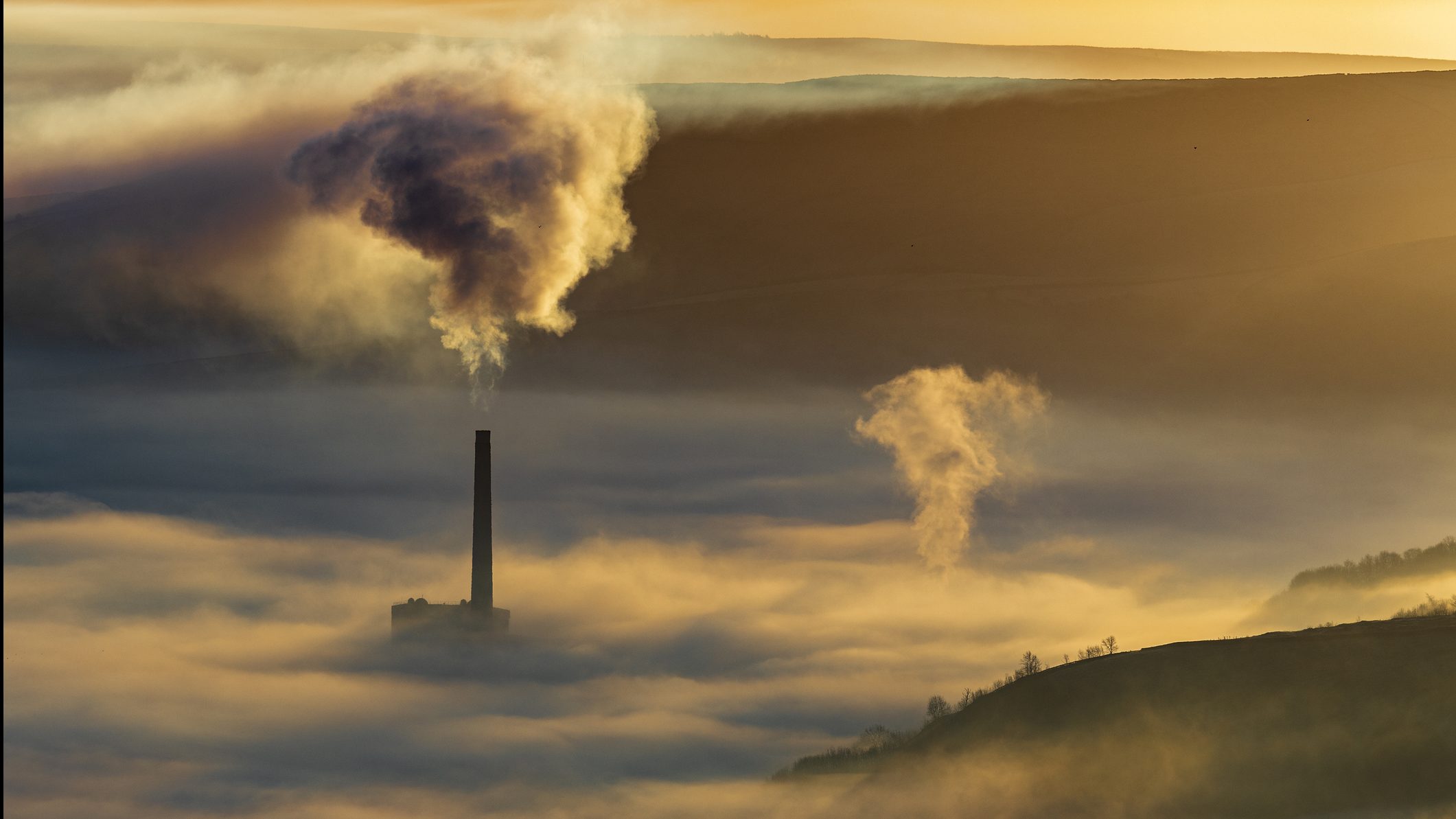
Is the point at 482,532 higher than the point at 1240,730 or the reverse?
higher

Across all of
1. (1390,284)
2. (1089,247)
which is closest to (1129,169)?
(1089,247)

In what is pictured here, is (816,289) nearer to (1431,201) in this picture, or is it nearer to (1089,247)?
(1089,247)

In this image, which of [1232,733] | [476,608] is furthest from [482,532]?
[1232,733]

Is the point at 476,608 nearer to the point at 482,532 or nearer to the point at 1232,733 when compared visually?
the point at 482,532

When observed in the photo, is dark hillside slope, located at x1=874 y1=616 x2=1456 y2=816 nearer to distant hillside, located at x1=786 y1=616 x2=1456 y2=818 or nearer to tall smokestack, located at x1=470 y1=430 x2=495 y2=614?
distant hillside, located at x1=786 y1=616 x2=1456 y2=818

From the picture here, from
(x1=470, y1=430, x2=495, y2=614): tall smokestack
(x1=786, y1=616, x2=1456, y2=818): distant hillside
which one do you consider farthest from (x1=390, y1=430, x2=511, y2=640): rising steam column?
(x1=786, y1=616, x2=1456, y2=818): distant hillside

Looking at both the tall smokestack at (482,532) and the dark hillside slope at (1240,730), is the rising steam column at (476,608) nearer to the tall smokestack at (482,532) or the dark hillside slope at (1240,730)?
the tall smokestack at (482,532)
